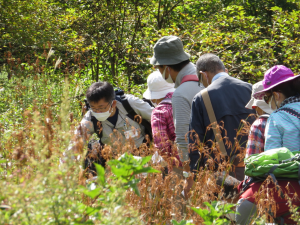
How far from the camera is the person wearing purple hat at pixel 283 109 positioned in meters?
2.26

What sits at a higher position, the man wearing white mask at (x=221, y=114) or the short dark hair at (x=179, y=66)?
the short dark hair at (x=179, y=66)

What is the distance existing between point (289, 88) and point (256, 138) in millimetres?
431

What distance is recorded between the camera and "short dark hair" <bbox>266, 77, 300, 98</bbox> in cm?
242

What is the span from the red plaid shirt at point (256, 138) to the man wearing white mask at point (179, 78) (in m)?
0.66

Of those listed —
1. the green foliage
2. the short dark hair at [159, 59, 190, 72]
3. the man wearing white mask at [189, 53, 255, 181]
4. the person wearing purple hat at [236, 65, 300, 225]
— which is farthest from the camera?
the short dark hair at [159, 59, 190, 72]

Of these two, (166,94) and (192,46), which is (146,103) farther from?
(192,46)

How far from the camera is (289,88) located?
96.0 inches

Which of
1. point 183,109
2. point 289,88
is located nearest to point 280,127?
point 289,88

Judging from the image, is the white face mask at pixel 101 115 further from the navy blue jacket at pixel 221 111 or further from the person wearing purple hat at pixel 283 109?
the person wearing purple hat at pixel 283 109

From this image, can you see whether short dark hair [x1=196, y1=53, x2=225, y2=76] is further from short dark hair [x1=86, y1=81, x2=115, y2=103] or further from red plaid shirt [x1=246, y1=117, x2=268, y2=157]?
short dark hair [x1=86, y1=81, x2=115, y2=103]

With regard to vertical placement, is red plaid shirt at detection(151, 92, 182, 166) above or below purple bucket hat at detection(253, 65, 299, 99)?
below

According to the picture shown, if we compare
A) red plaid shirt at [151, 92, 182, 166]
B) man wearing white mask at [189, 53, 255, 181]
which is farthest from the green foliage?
red plaid shirt at [151, 92, 182, 166]

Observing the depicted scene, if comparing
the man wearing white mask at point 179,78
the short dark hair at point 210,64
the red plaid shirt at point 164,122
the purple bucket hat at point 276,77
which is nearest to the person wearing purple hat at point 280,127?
the purple bucket hat at point 276,77

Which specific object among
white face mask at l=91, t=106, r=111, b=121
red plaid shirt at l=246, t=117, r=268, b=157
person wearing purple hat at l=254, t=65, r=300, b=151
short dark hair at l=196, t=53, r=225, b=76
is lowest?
white face mask at l=91, t=106, r=111, b=121
